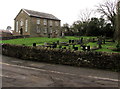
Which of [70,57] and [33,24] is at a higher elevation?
[33,24]

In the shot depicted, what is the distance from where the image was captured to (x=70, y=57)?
12.2 metres

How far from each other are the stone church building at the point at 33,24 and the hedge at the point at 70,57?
2457cm

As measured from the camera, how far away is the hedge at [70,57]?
10.5 meters

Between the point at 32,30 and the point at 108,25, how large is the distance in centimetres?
2718

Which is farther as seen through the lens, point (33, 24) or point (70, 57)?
point (33, 24)

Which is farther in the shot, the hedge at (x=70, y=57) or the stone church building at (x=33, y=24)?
the stone church building at (x=33, y=24)

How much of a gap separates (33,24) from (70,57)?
1232 inches

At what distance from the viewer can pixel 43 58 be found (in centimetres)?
1386

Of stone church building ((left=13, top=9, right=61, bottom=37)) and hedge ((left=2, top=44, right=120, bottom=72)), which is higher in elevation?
stone church building ((left=13, top=9, right=61, bottom=37))

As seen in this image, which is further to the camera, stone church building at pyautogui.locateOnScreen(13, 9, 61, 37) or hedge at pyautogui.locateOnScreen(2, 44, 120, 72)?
stone church building at pyautogui.locateOnScreen(13, 9, 61, 37)

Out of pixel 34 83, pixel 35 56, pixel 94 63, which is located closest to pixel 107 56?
pixel 94 63

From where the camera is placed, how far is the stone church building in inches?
1587

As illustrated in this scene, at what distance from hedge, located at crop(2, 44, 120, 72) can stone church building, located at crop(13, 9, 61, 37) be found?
2457cm

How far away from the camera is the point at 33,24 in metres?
40.8
